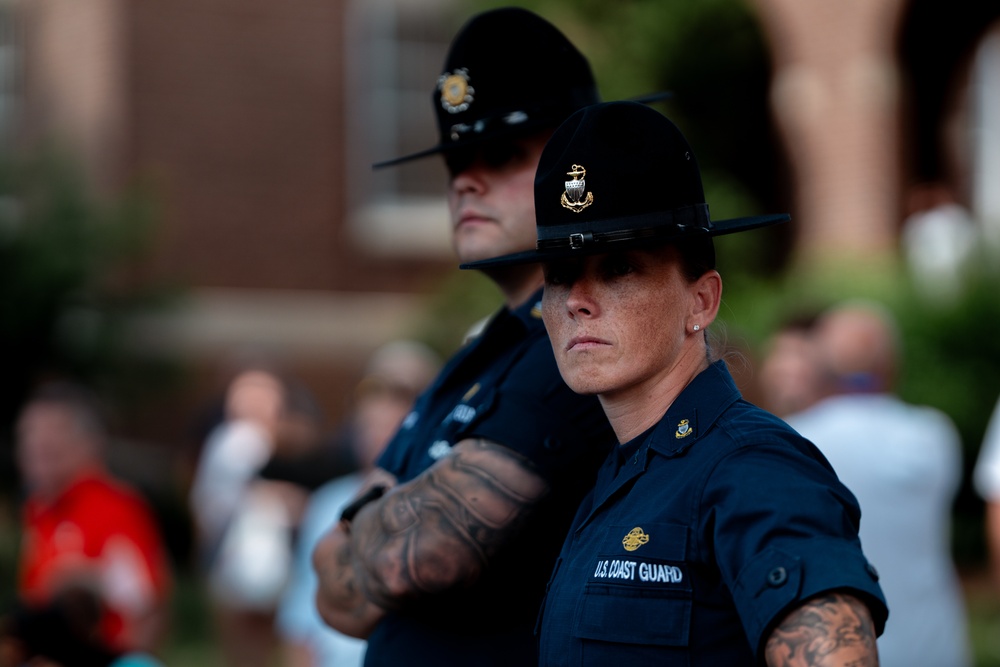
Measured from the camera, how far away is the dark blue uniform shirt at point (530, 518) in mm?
2529

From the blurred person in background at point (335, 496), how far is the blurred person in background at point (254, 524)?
13.3 inches

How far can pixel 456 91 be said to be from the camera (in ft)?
9.42

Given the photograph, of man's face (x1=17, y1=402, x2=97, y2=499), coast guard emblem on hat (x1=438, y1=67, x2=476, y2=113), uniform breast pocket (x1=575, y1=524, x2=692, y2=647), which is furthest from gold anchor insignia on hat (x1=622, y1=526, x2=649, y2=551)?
man's face (x1=17, y1=402, x2=97, y2=499)

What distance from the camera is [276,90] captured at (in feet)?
45.5

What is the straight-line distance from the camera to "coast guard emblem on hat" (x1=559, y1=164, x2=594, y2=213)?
2146 millimetres

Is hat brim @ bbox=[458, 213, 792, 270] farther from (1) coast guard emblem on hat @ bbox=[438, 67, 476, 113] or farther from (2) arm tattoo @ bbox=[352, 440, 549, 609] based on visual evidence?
(1) coast guard emblem on hat @ bbox=[438, 67, 476, 113]

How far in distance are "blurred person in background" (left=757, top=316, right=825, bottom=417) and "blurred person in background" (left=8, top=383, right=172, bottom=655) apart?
2.84 meters

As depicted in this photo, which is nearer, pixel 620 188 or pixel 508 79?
pixel 620 188

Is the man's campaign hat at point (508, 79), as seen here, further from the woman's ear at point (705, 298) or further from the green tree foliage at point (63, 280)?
the green tree foliage at point (63, 280)

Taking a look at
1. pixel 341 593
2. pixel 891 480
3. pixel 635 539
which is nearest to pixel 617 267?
pixel 635 539

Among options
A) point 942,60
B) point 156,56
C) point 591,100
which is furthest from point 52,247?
point 591,100

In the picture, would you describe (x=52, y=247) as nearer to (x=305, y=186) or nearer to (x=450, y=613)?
(x=305, y=186)

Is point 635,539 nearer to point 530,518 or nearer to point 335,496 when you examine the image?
point 530,518

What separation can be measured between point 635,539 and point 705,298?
1.47 ft
